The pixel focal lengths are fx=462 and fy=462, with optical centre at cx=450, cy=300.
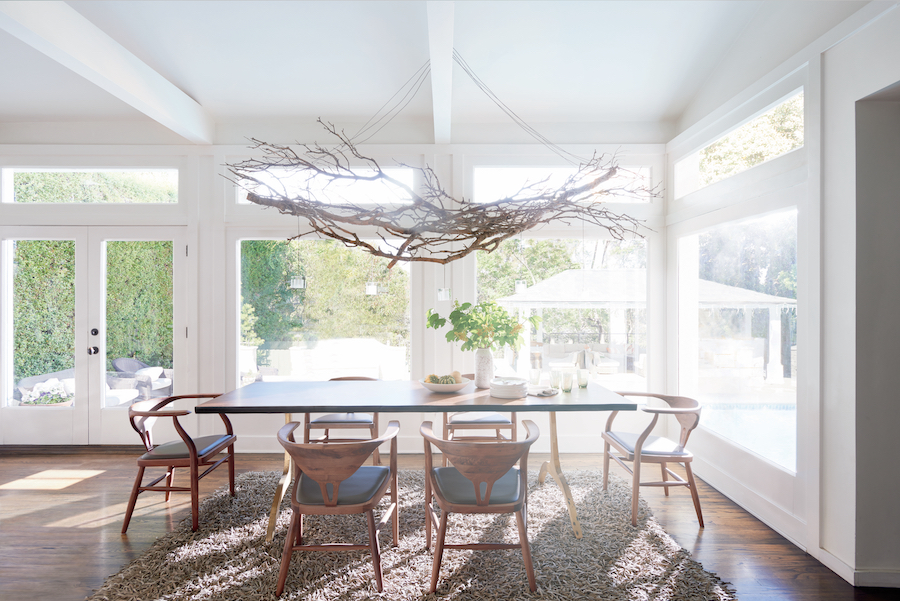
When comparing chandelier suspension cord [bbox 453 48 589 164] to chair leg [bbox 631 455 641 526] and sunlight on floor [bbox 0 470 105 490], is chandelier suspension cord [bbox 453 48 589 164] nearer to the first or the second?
chair leg [bbox 631 455 641 526]

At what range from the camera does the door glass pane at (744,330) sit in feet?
9.68

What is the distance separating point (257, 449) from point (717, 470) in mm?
4030

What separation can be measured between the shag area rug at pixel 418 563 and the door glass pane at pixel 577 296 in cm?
162

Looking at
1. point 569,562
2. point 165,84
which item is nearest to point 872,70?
point 569,562

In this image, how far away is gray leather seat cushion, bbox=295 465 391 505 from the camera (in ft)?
7.36

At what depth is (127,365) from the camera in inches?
177

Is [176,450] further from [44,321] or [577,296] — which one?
[577,296]

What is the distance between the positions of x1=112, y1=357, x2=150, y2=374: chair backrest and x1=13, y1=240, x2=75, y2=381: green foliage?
43cm

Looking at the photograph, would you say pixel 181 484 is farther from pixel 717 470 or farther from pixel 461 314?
pixel 717 470

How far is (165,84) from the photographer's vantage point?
367 centimetres

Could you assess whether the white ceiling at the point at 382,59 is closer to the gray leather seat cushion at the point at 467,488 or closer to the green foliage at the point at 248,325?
the green foliage at the point at 248,325

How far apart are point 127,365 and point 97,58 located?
2810mm

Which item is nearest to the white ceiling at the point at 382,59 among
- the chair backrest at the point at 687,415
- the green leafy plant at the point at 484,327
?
the green leafy plant at the point at 484,327

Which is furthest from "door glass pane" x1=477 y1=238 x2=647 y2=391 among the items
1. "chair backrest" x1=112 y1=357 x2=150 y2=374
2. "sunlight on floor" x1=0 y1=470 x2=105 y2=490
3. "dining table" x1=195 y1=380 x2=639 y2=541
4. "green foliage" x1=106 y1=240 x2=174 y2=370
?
"sunlight on floor" x1=0 y1=470 x2=105 y2=490
